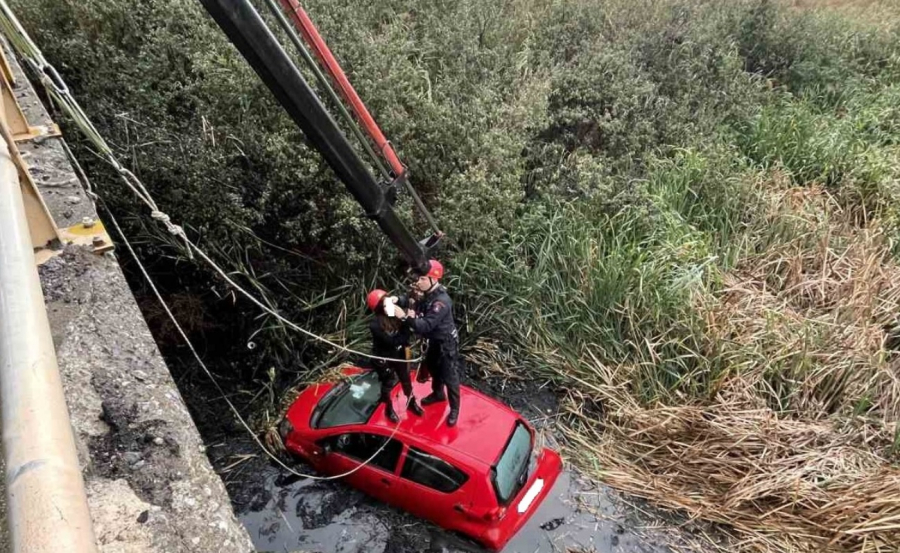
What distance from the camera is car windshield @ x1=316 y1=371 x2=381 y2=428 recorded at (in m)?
5.64

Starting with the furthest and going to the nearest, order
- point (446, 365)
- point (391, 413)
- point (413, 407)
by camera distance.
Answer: point (413, 407)
point (391, 413)
point (446, 365)

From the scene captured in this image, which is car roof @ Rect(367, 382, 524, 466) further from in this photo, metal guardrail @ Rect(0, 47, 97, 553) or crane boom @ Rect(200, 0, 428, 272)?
metal guardrail @ Rect(0, 47, 97, 553)

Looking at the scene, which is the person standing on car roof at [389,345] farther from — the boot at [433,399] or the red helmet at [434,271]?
the red helmet at [434,271]

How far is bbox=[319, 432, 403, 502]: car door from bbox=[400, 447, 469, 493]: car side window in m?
0.13

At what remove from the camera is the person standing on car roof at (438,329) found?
Answer: 4984mm

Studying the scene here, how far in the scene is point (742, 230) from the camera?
7.95m

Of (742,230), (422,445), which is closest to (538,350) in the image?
(422,445)

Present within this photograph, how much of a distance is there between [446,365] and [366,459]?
3.76 ft

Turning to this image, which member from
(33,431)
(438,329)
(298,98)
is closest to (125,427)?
(33,431)

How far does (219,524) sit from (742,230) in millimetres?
7388

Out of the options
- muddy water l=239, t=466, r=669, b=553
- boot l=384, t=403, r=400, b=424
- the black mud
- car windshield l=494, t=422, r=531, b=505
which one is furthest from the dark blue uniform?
the black mud

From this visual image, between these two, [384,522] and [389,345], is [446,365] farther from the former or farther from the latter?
[384,522]

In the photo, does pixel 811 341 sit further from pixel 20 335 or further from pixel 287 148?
pixel 20 335

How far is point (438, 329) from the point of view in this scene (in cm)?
508
